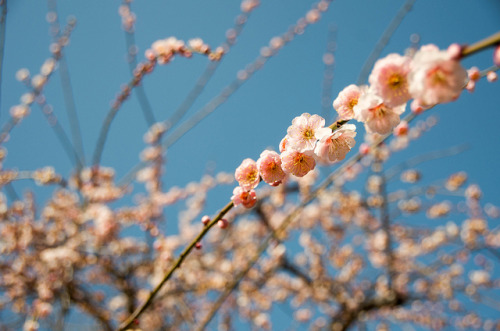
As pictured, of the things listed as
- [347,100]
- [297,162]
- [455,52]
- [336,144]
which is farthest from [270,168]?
[455,52]

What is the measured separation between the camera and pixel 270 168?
1275 mm

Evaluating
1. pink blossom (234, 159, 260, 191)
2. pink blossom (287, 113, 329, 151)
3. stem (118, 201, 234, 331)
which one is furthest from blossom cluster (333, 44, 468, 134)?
stem (118, 201, 234, 331)

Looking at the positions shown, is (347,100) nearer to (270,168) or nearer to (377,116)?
(377,116)

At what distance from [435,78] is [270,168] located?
26.0 inches

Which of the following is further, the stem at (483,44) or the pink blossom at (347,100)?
the pink blossom at (347,100)

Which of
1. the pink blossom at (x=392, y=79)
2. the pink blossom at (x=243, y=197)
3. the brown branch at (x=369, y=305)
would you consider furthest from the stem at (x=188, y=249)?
the brown branch at (x=369, y=305)

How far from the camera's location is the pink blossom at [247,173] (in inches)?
53.9

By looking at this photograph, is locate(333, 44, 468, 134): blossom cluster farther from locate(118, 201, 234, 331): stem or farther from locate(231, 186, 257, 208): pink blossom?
locate(118, 201, 234, 331): stem

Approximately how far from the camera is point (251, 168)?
139cm

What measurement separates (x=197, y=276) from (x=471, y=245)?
17.9ft

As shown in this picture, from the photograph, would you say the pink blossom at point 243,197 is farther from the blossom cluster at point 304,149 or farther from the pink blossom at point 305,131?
the pink blossom at point 305,131

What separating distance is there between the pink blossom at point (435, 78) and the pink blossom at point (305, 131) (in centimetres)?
37

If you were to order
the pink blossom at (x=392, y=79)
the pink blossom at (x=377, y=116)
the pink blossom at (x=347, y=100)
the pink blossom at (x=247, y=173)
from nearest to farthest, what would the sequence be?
the pink blossom at (x=392, y=79) < the pink blossom at (x=377, y=116) < the pink blossom at (x=347, y=100) < the pink blossom at (x=247, y=173)

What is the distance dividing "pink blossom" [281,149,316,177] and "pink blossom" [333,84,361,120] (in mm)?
216
